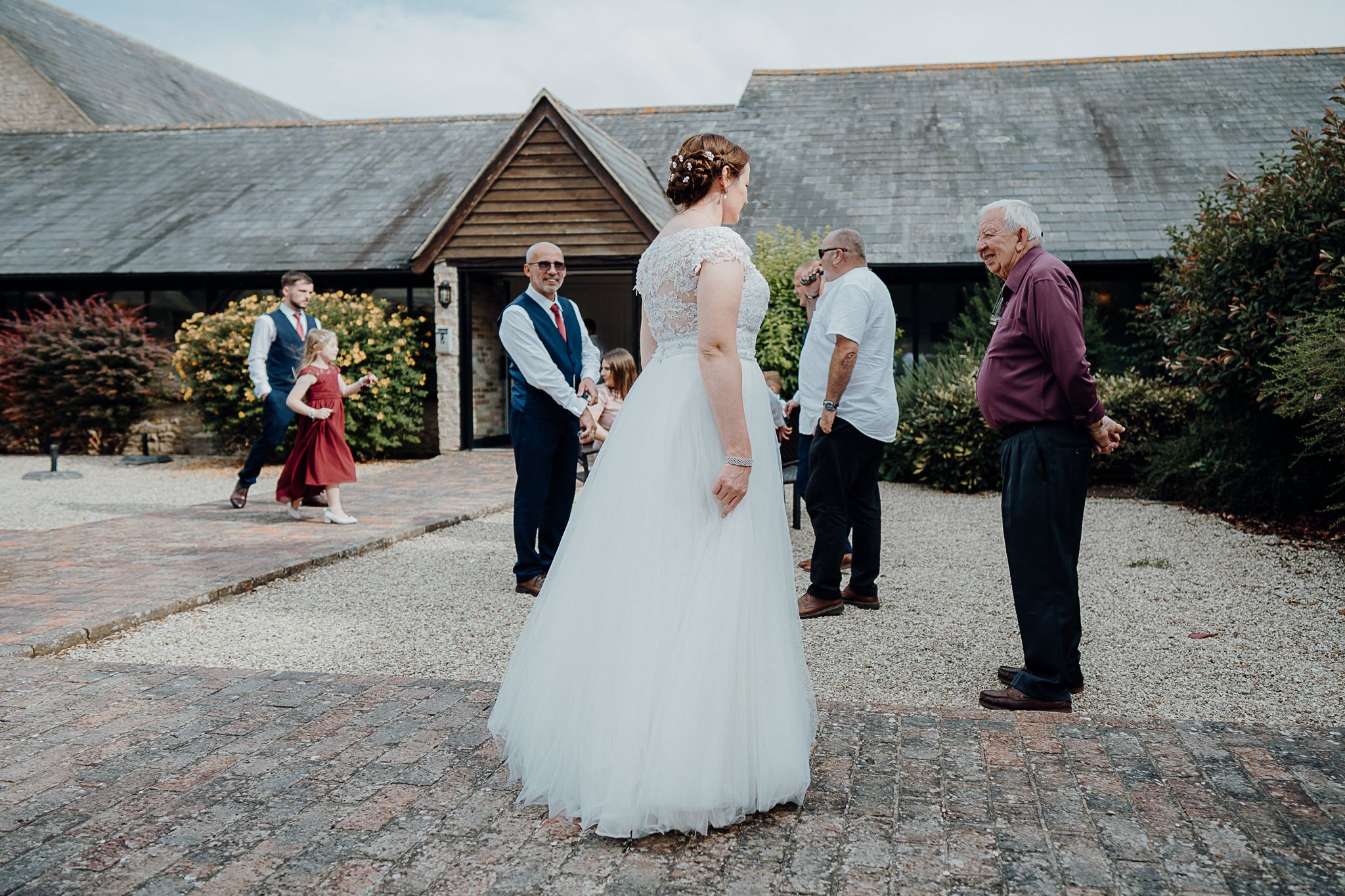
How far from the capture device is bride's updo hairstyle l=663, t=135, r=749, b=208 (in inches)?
114

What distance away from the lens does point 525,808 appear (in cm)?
281

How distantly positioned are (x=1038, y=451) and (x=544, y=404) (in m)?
2.89

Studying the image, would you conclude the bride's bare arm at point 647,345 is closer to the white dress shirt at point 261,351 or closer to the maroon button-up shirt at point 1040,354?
the maroon button-up shirt at point 1040,354

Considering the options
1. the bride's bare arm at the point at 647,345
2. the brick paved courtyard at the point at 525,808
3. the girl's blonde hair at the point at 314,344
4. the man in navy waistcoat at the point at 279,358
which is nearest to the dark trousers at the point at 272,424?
the man in navy waistcoat at the point at 279,358

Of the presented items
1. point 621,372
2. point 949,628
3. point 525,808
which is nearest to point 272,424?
point 621,372

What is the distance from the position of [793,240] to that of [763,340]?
173 cm

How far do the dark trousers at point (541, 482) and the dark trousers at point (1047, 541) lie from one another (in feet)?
9.16

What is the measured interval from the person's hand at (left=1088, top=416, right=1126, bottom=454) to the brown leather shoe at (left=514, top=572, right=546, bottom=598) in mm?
3265

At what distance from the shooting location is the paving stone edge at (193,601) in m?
4.39

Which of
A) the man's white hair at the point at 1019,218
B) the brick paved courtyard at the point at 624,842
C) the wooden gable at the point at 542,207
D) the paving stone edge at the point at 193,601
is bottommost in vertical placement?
the brick paved courtyard at the point at 624,842

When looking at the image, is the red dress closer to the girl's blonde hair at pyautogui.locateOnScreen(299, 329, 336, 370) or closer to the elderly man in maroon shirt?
the girl's blonde hair at pyautogui.locateOnScreen(299, 329, 336, 370)

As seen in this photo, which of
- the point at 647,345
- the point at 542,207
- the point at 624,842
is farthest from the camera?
the point at 542,207

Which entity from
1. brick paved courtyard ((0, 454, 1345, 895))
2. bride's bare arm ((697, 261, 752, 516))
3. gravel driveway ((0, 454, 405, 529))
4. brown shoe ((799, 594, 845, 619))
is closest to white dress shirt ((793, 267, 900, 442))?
brown shoe ((799, 594, 845, 619))

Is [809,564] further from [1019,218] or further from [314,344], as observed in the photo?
[314,344]
